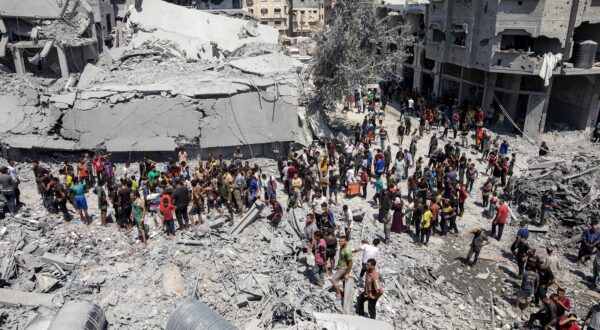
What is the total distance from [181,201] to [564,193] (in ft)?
43.2

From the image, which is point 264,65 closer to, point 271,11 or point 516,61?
point 516,61

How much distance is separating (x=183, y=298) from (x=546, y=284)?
28.6 feet

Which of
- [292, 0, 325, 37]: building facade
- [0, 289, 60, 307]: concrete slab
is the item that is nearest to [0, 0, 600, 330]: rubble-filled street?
[0, 289, 60, 307]: concrete slab

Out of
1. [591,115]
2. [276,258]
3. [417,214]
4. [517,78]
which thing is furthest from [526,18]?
[276,258]

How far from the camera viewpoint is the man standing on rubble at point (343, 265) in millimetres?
9528

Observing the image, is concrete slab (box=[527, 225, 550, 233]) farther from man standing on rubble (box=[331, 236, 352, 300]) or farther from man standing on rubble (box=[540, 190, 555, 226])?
man standing on rubble (box=[331, 236, 352, 300])

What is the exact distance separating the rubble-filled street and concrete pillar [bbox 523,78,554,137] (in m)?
0.10

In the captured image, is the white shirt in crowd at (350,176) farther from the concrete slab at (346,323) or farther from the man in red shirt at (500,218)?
the concrete slab at (346,323)

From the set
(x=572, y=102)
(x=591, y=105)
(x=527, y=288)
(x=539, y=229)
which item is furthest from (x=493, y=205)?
(x=572, y=102)

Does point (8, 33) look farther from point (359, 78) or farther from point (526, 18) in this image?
point (526, 18)

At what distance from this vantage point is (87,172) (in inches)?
580

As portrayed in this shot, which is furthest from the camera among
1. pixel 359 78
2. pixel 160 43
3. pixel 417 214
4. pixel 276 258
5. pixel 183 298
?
pixel 160 43

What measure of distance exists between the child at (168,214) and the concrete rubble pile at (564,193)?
12.0m

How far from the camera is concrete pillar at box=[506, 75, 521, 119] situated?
23.9 metres
